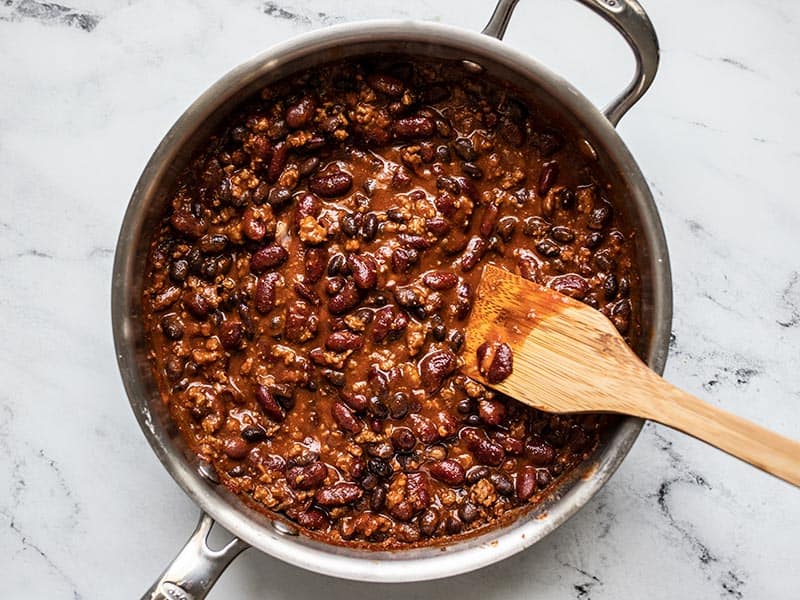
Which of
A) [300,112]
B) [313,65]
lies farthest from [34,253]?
[313,65]

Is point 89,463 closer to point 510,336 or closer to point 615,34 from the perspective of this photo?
point 510,336

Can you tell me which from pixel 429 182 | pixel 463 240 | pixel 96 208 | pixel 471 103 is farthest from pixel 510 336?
pixel 96 208

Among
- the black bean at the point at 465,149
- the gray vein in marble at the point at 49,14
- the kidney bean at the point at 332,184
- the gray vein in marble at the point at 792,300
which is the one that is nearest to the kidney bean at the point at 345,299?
the kidney bean at the point at 332,184

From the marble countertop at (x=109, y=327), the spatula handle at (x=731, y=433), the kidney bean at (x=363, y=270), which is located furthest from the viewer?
the marble countertop at (x=109, y=327)

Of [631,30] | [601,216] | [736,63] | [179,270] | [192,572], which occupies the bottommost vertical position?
[192,572]

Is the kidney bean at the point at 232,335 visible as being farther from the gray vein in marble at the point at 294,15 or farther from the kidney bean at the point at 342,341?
the gray vein in marble at the point at 294,15

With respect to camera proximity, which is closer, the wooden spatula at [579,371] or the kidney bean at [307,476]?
the wooden spatula at [579,371]

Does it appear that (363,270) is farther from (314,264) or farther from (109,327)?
(109,327)
